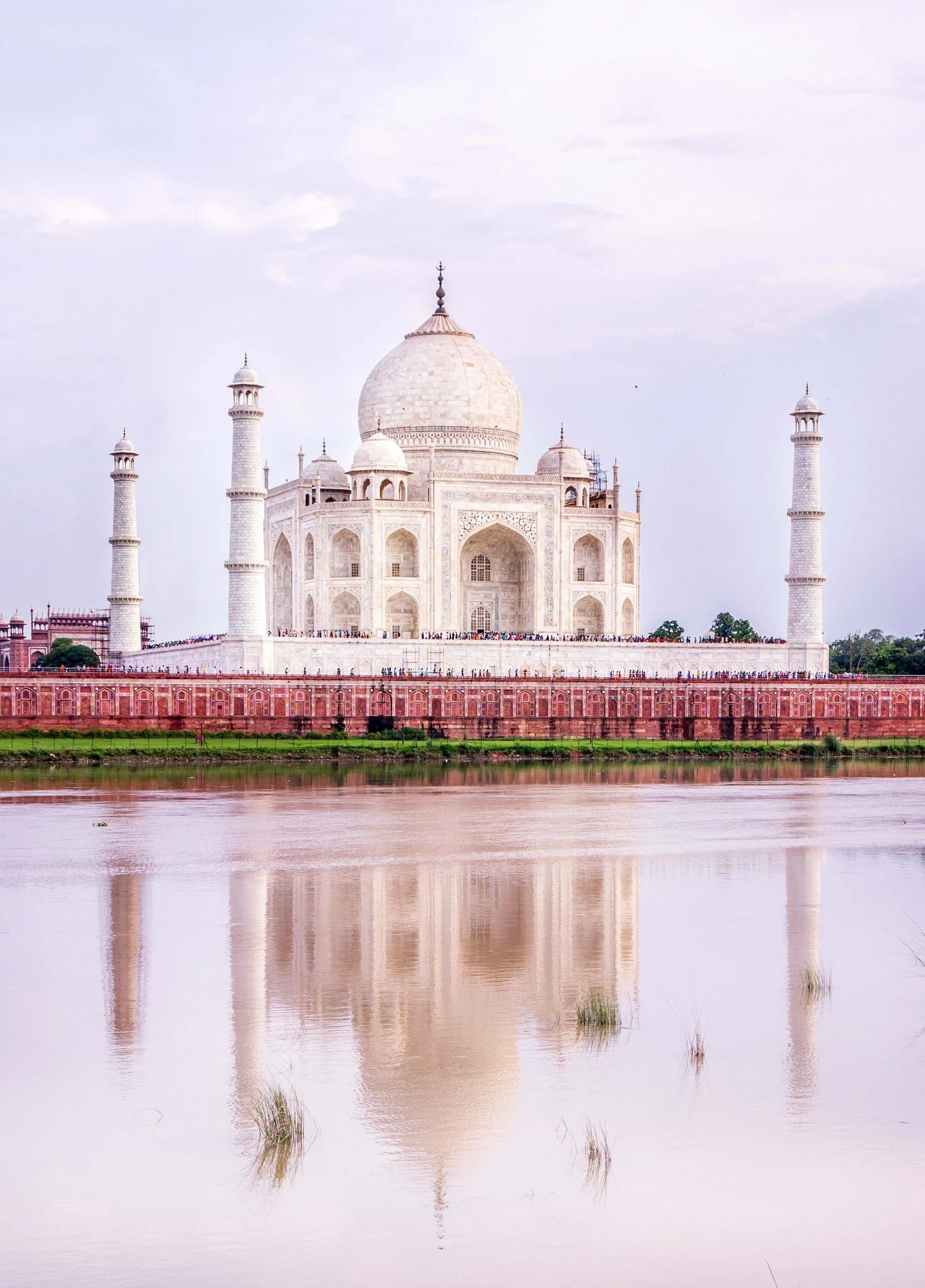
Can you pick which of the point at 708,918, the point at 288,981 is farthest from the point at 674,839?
the point at 288,981

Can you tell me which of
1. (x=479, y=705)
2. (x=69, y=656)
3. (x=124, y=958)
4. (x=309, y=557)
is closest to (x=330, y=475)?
(x=309, y=557)

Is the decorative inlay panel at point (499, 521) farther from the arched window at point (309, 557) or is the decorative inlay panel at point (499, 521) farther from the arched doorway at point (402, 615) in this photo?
the arched window at point (309, 557)

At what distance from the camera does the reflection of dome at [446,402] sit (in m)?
35.4

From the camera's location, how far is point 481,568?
35.5m

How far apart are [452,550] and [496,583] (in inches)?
73.7

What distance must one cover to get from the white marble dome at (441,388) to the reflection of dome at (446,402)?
12mm

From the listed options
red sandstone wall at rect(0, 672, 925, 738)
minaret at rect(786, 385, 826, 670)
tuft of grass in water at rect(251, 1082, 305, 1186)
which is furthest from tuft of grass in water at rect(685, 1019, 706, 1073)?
minaret at rect(786, 385, 826, 670)

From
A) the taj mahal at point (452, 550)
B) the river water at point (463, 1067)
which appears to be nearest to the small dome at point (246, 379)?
the taj mahal at point (452, 550)

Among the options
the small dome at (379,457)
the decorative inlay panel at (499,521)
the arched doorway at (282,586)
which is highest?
the small dome at (379,457)

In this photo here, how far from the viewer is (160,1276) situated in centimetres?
449

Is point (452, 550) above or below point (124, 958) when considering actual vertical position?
above

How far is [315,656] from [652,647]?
6.47m

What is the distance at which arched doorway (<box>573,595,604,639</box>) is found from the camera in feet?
116

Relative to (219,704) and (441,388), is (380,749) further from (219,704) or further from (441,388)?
(441,388)
